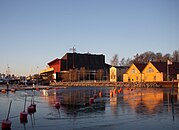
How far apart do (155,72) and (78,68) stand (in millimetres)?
59777

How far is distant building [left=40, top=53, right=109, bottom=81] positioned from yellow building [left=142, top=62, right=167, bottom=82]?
37.0m

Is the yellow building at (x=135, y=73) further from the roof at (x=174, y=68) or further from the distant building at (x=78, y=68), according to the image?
the distant building at (x=78, y=68)

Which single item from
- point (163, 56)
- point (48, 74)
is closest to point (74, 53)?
point (48, 74)

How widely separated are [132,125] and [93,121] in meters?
2.75

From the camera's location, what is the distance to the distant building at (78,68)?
11629 centimetres

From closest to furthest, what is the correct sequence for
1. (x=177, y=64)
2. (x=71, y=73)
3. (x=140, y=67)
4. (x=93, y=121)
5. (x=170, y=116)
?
(x=93, y=121) → (x=170, y=116) → (x=177, y=64) → (x=140, y=67) → (x=71, y=73)

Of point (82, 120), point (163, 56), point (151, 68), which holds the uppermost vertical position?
point (163, 56)

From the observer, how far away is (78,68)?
130500mm

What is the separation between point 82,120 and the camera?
16219 mm

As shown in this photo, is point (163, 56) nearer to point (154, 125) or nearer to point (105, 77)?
point (105, 77)

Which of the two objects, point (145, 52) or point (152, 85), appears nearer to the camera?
point (152, 85)

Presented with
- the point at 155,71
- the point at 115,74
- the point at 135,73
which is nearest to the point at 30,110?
the point at 155,71

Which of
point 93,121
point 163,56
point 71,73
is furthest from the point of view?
point 163,56

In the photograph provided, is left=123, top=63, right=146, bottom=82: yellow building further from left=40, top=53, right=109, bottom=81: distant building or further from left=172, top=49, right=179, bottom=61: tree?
left=172, top=49, right=179, bottom=61: tree
